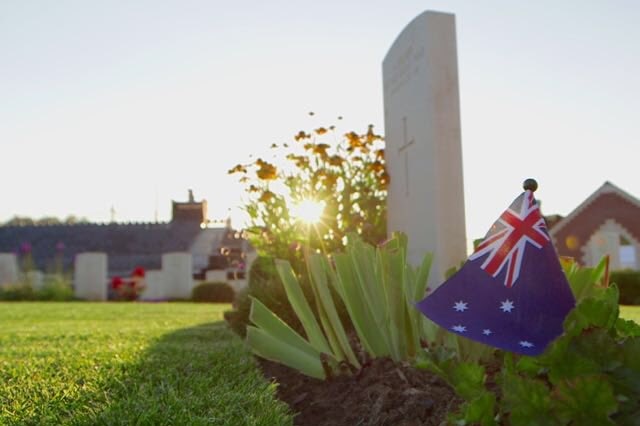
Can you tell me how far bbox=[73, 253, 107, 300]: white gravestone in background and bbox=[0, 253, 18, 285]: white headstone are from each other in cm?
206

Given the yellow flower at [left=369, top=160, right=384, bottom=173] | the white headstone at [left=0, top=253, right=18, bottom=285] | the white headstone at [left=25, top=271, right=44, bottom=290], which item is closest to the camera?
the yellow flower at [left=369, top=160, right=384, bottom=173]

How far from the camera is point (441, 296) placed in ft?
5.62

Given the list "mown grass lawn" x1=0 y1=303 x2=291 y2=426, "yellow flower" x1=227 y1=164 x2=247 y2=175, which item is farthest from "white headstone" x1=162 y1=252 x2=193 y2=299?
"mown grass lawn" x1=0 y1=303 x2=291 y2=426

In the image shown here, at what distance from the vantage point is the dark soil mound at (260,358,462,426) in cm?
224

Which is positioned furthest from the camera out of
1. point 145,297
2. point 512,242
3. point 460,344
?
point 145,297

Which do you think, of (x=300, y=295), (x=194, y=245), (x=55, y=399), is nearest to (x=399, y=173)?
(x=300, y=295)

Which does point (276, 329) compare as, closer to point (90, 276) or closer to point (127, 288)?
point (127, 288)

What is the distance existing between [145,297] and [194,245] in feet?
37.1

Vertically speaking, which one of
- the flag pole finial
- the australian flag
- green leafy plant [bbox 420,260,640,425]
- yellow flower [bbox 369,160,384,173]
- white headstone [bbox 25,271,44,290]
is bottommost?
white headstone [bbox 25,271,44,290]

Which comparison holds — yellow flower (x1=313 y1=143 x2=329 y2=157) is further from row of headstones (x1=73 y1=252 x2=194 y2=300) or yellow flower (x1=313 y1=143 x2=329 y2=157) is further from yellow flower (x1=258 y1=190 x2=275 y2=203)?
row of headstones (x1=73 y1=252 x2=194 y2=300)

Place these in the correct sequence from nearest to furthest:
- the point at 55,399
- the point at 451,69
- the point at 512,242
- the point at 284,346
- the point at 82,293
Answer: the point at 512,242, the point at 55,399, the point at 284,346, the point at 451,69, the point at 82,293

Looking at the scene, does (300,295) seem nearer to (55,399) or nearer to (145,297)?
(55,399)

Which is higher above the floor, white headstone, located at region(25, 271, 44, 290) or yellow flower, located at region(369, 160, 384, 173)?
yellow flower, located at region(369, 160, 384, 173)

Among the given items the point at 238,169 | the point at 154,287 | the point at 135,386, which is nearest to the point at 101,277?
the point at 154,287
